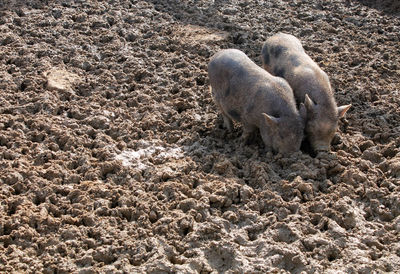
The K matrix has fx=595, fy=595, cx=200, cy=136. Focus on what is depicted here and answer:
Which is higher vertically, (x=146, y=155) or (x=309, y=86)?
(x=309, y=86)

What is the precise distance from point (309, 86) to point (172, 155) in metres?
1.06

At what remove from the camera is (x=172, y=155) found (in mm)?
4051

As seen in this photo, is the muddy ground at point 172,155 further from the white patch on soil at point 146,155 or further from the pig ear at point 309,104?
the pig ear at point 309,104

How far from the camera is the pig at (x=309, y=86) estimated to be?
3965 millimetres

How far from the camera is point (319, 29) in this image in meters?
5.73

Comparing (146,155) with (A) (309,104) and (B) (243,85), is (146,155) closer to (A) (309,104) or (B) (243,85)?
(B) (243,85)

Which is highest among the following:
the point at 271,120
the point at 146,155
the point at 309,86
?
the point at 309,86

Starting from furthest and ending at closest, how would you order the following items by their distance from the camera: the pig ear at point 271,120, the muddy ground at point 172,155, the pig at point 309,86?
the pig at point 309,86 < the pig ear at point 271,120 < the muddy ground at point 172,155

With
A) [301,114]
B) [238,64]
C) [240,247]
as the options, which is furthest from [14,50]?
[240,247]

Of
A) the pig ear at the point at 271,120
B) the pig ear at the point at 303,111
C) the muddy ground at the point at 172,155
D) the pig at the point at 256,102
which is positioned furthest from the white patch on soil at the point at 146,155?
the pig ear at the point at 303,111

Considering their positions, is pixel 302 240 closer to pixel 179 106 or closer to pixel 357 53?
pixel 179 106

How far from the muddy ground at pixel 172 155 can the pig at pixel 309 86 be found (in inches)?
7.1

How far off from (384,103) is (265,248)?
1.93 m

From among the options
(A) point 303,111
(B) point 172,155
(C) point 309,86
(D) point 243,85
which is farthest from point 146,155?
(C) point 309,86
